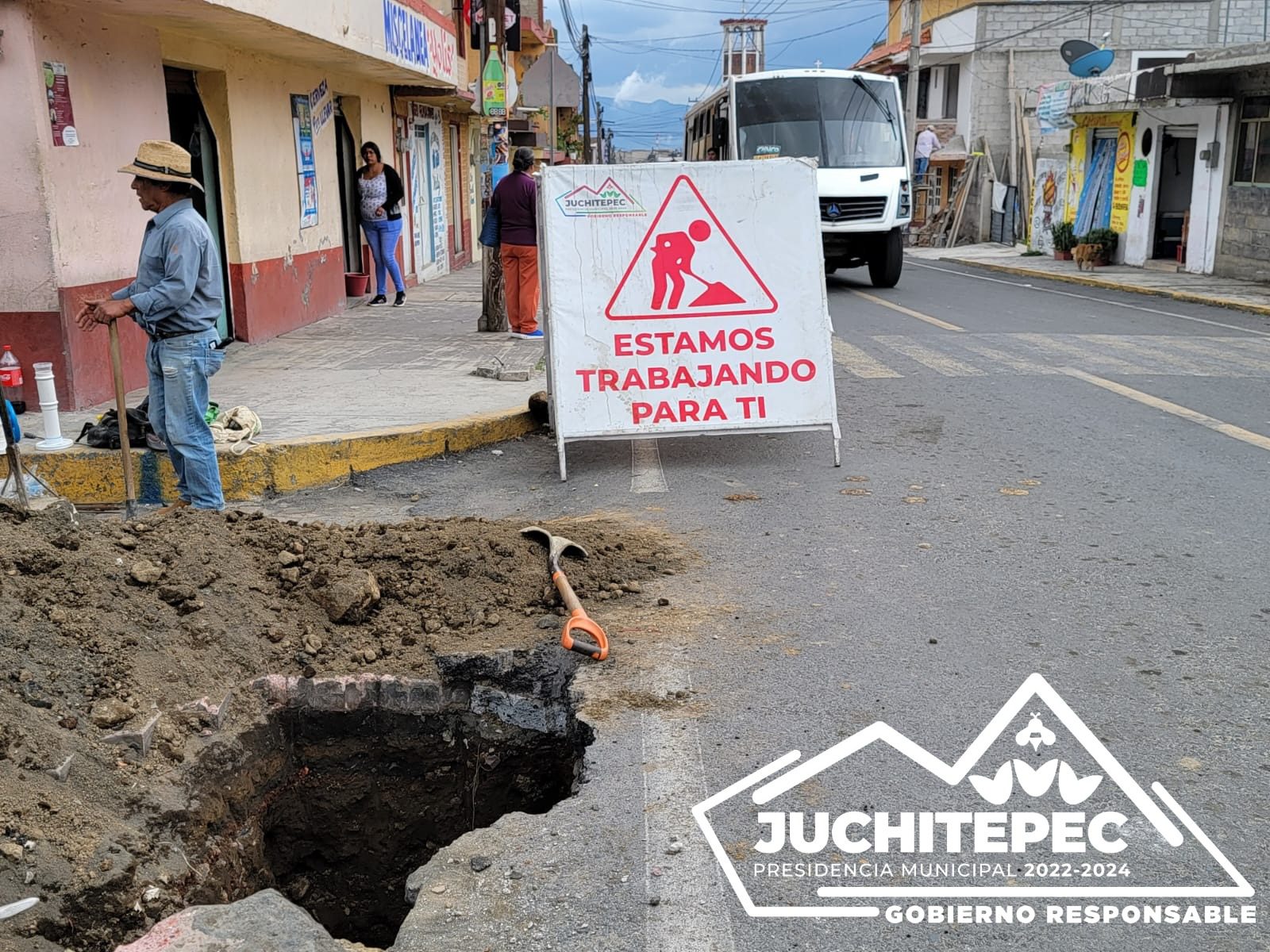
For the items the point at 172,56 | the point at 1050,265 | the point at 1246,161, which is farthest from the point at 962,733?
the point at 1050,265

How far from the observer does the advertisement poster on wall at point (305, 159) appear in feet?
39.6

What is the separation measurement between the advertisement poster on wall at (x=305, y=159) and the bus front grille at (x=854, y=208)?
26.0ft

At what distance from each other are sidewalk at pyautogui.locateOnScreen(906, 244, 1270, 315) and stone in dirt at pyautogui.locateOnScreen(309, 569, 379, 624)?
15014 mm

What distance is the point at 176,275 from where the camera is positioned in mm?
5344

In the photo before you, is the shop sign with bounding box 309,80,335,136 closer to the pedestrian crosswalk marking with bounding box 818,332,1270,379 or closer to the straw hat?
the pedestrian crosswalk marking with bounding box 818,332,1270,379

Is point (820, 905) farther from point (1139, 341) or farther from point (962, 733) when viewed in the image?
point (1139, 341)

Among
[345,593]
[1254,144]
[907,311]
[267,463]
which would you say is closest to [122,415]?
[267,463]

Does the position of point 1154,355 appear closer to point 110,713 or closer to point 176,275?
point 176,275

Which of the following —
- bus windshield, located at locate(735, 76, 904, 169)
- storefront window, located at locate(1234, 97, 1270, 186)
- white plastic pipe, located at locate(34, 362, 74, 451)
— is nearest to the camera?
white plastic pipe, located at locate(34, 362, 74, 451)

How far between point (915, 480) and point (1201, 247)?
18.6 m

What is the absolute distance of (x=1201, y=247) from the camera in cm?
2188

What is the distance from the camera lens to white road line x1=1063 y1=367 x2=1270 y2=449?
726cm

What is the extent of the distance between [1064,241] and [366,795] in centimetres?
2649

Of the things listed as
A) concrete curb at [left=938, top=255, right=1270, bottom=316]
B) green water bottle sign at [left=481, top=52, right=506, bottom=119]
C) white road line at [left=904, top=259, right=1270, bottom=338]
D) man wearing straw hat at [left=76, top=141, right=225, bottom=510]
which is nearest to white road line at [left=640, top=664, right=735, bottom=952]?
man wearing straw hat at [left=76, top=141, right=225, bottom=510]
